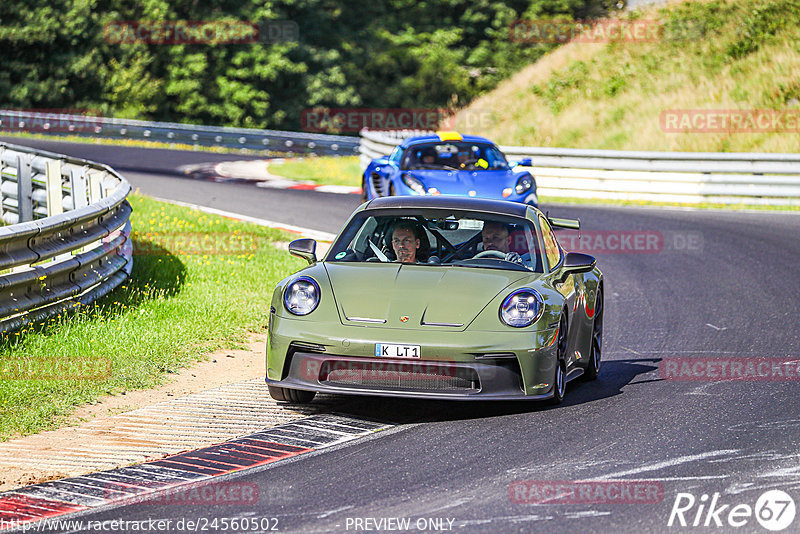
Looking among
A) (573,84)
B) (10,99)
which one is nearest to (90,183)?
(573,84)

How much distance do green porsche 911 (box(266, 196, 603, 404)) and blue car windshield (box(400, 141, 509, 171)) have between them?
850cm

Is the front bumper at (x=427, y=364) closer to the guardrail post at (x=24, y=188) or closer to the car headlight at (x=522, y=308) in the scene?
the car headlight at (x=522, y=308)

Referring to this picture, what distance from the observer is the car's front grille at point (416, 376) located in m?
7.17

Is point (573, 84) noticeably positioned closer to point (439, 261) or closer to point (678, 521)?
point (439, 261)

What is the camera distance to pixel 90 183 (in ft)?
47.9

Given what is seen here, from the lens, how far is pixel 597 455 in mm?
6453

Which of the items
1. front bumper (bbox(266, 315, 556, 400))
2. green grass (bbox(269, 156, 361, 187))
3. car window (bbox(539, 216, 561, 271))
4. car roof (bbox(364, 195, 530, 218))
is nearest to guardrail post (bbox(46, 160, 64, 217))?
car roof (bbox(364, 195, 530, 218))

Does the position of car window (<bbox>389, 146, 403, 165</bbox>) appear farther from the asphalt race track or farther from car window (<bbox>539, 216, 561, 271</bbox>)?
car window (<bbox>539, 216, 561, 271</bbox>)

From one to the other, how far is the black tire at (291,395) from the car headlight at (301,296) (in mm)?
554

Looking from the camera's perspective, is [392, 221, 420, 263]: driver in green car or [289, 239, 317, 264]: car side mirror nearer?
[289, 239, 317, 264]: car side mirror

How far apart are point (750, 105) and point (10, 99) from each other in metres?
33.6

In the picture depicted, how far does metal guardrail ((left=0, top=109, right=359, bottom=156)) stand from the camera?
135 ft

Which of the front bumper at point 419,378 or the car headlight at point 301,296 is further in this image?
the car headlight at point 301,296

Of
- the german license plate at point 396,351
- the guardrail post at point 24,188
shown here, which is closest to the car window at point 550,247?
the german license plate at point 396,351
